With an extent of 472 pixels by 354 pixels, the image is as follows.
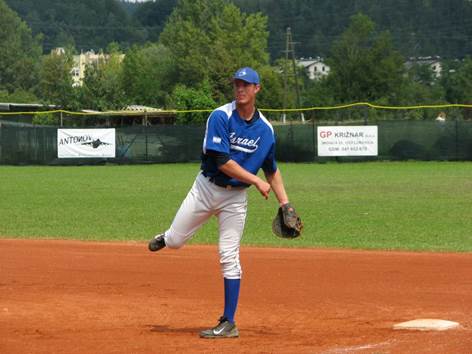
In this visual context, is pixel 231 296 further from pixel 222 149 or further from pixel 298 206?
pixel 298 206

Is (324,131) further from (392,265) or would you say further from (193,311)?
(193,311)

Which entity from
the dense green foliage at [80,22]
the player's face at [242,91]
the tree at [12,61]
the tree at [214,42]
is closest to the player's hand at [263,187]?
the player's face at [242,91]

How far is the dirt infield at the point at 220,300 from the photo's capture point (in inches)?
254

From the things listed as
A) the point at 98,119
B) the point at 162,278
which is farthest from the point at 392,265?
the point at 98,119

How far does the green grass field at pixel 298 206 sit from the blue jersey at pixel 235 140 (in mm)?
6086

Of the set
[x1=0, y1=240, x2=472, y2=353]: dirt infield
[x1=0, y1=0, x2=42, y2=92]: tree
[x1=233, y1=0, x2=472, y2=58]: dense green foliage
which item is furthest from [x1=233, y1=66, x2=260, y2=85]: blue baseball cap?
[x1=233, y1=0, x2=472, y2=58]: dense green foliage

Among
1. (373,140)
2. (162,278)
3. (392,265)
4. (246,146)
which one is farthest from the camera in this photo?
(373,140)

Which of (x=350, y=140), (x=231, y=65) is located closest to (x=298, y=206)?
(x=350, y=140)

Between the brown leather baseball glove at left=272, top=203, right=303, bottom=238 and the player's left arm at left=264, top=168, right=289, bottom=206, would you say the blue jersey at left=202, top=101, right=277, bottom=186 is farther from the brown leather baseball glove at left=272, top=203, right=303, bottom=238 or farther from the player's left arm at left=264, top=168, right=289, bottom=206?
the brown leather baseball glove at left=272, top=203, right=303, bottom=238

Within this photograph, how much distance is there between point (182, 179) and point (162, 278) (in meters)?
15.9

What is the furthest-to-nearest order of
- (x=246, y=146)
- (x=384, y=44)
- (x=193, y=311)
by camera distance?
(x=384, y=44)
(x=193, y=311)
(x=246, y=146)

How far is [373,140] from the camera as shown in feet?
106

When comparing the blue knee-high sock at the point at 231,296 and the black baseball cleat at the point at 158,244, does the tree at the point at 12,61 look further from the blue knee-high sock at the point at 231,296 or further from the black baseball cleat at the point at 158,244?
the blue knee-high sock at the point at 231,296

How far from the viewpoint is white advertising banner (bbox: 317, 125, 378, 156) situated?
32344 mm
